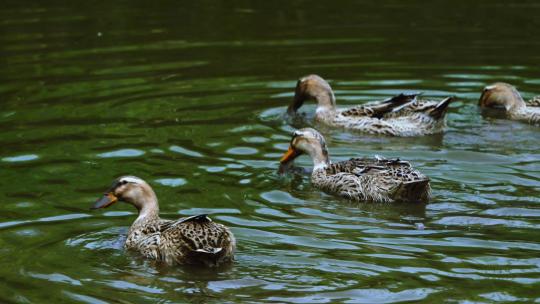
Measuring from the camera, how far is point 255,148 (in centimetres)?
1410

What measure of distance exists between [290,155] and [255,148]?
2.87ft

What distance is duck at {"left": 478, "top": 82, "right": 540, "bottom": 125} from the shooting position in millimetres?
15344

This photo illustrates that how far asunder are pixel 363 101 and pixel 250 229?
618 cm

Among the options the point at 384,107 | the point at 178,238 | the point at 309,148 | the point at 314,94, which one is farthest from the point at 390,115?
the point at 178,238

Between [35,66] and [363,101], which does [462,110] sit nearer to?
[363,101]

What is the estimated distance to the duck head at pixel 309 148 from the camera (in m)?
13.1

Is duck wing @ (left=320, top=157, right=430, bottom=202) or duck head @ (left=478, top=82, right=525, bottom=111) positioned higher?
duck head @ (left=478, top=82, right=525, bottom=111)

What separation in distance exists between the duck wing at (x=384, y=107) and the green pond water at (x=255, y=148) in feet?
1.04

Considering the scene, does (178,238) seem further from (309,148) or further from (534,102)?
(534,102)

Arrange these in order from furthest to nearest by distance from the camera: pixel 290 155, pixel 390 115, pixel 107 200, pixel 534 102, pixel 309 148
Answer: pixel 534 102, pixel 390 115, pixel 290 155, pixel 309 148, pixel 107 200

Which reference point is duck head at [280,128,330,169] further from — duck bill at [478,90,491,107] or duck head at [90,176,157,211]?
duck bill at [478,90,491,107]

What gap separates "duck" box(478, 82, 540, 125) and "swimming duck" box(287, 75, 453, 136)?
95 cm

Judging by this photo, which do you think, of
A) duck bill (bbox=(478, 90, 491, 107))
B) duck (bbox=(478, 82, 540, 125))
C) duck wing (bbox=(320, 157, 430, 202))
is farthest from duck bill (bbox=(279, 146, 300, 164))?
duck bill (bbox=(478, 90, 491, 107))

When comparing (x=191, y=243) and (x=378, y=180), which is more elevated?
(x=378, y=180)
